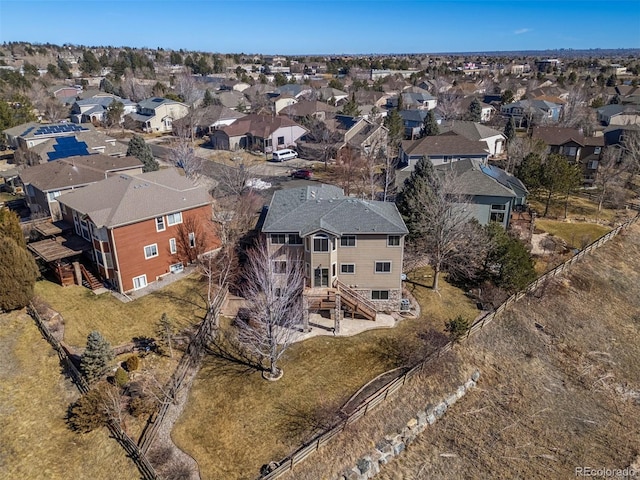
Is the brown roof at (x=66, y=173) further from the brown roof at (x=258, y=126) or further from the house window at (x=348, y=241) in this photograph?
the brown roof at (x=258, y=126)

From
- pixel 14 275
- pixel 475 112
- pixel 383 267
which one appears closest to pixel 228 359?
pixel 383 267

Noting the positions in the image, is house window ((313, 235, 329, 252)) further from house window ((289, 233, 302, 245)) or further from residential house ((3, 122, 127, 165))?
residential house ((3, 122, 127, 165))

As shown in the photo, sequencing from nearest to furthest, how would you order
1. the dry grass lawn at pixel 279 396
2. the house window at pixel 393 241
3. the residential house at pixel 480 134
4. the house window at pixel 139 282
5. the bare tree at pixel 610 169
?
the dry grass lawn at pixel 279 396, the house window at pixel 393 241, the house window at pixel 139 282, the bare tree at pixel 610 169, the residential house at pixel 480 134

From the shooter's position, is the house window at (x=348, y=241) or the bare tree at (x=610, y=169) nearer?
the house window at (x=348, y=241)

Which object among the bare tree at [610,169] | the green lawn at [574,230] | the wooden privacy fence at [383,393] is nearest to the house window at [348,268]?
the wooden privacy fence at [383,393]

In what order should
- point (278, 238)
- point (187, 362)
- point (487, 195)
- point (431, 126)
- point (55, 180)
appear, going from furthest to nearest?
point (431, 126)
point (487, 195)
point (55, 180)
point (278, 238)
point (187, 362)

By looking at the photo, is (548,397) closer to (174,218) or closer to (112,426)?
(112,426)

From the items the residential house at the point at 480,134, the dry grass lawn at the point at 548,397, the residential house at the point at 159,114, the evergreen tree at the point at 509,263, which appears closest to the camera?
the dry grass lawn at the point at 548,397

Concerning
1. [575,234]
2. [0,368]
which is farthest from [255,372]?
[575,234]
